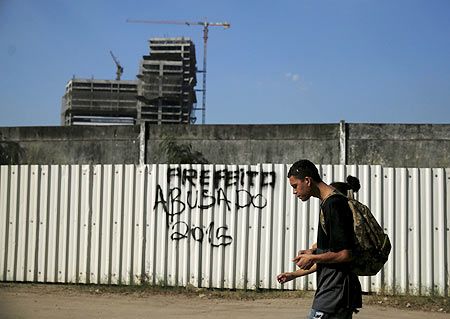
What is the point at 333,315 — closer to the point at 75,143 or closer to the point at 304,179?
the point at 304,179

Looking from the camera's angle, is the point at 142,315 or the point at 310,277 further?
the point at 310,277

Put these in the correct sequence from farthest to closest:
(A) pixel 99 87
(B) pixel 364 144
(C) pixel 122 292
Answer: (A) pixel 99 87 → (B) pixel 364 144 → (C) pixel 122 292

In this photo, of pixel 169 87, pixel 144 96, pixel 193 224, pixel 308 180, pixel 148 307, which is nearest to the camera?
pixel 308 180

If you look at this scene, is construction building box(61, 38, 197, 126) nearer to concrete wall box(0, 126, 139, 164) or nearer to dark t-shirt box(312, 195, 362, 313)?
concrete wall box(0, 126, 139, 164)

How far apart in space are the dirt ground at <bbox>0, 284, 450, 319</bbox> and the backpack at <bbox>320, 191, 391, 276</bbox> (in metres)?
3.12

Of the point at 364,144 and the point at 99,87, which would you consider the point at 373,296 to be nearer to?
the point at 364,144

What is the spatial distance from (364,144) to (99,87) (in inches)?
4651

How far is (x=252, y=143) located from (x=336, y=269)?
312 inches

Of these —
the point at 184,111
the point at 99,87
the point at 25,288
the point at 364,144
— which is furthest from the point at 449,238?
the point at 99,87

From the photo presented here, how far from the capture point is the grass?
21.1ft

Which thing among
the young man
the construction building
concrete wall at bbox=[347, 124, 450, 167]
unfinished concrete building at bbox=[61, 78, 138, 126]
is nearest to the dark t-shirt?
the young man

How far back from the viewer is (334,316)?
117 inches

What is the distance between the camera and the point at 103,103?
4692 inches

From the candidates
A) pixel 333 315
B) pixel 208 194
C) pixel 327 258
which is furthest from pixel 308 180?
pixel 208 194
